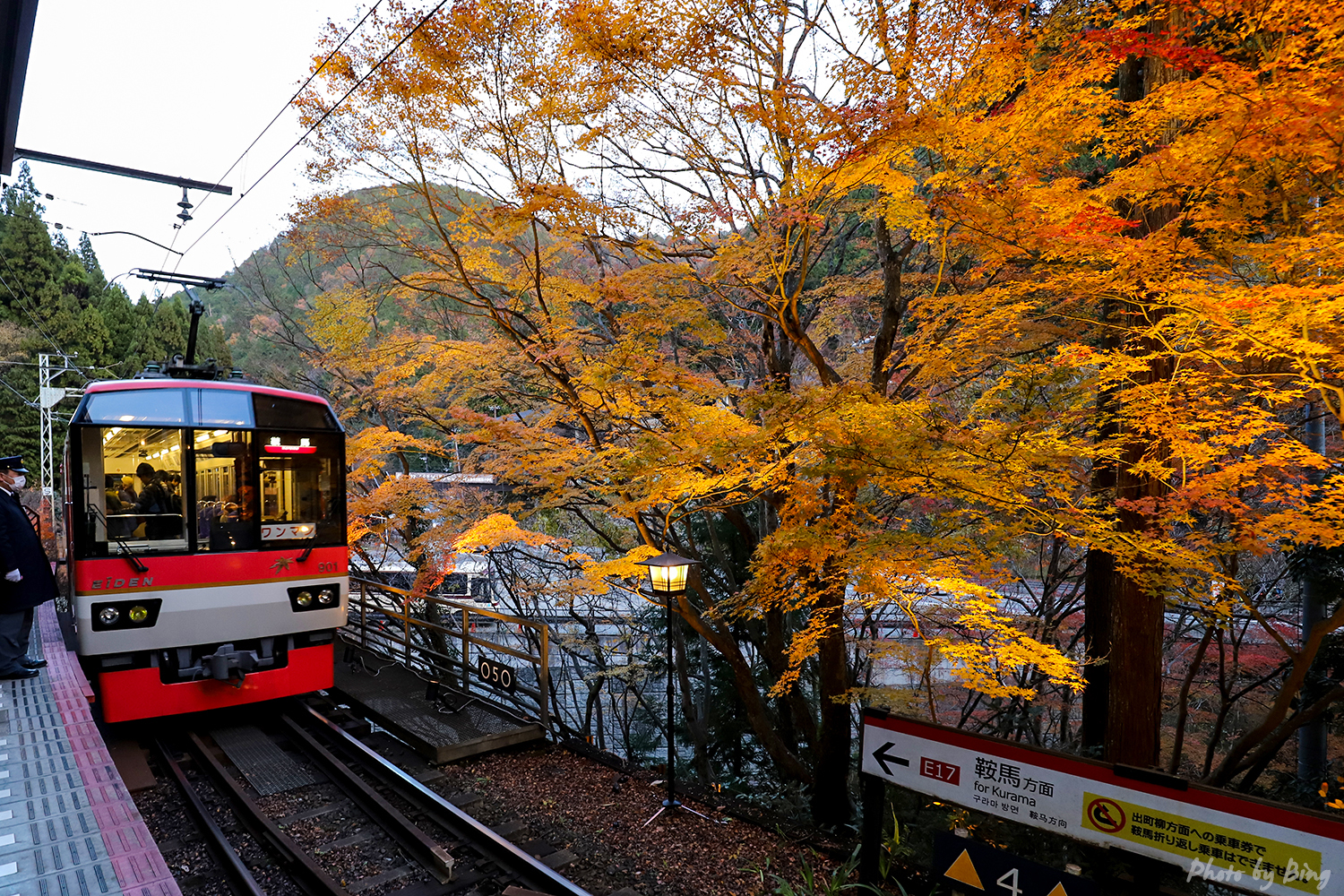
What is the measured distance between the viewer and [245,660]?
647cm

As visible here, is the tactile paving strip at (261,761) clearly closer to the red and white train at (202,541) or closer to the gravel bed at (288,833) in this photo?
the gravel bed at (288,833)

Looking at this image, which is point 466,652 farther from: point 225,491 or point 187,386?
point 187,386

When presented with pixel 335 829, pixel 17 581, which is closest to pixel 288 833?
pixel 335 829

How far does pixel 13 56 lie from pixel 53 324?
27879 millimetres

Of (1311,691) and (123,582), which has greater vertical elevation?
(123,582)

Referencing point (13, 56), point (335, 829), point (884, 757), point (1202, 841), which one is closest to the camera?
point (1202, 841)

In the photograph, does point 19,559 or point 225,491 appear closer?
point 19,559

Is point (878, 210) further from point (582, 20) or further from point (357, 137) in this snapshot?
point (357, 137)

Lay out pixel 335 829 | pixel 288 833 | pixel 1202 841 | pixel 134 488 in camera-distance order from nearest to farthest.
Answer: pixel 1202 841
pixel 288 833
pixel 335 829
pixel 134 488

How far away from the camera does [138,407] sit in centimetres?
612

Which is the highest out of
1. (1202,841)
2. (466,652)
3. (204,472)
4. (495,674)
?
(204,472)

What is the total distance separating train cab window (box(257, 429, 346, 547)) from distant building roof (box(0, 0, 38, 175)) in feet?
9.60

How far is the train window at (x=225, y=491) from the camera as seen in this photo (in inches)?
249

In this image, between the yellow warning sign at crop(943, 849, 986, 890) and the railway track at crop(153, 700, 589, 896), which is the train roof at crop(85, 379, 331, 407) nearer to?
the railway track at crop(153, 700, 589, 896)
